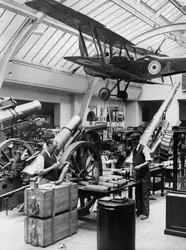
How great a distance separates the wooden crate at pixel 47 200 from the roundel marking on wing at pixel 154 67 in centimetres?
719

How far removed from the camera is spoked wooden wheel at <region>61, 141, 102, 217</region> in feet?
24.4

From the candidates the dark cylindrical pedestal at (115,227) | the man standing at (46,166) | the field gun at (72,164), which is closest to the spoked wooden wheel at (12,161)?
the field gun at (72,164)

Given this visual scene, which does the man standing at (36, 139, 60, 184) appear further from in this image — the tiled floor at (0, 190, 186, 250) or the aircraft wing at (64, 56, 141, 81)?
the aircraft wing at (64, 56, 141, 81)

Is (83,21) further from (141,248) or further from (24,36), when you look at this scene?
(141,248)

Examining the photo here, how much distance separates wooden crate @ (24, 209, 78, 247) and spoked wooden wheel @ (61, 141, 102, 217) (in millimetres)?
1228

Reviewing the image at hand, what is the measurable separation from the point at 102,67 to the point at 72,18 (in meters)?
1.97

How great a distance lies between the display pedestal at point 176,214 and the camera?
655cm

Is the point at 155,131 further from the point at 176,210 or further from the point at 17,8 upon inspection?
the point at 17,8

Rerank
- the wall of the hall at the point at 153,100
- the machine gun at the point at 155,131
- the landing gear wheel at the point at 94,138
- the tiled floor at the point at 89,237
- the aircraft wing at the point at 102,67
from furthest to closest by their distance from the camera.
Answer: the wall of the hall at the point at 153,100
the aircraft wing at the point at 102,67
the machine gun at the point at 155,131
the landing gear wheel at the point at 94,138
the tiled floor at the point at 89,237

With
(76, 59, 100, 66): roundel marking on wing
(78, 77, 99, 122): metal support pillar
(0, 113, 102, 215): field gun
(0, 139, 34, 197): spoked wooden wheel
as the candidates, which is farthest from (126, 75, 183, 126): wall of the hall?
(0, 139, 34, 197): spoked wooden wheel

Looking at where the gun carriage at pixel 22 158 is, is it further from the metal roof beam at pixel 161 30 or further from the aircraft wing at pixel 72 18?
the metal roof beam at pixel 161 30

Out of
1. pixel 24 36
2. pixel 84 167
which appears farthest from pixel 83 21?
pixel 84 167

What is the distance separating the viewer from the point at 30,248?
5785 millimetres

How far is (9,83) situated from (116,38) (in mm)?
6345
